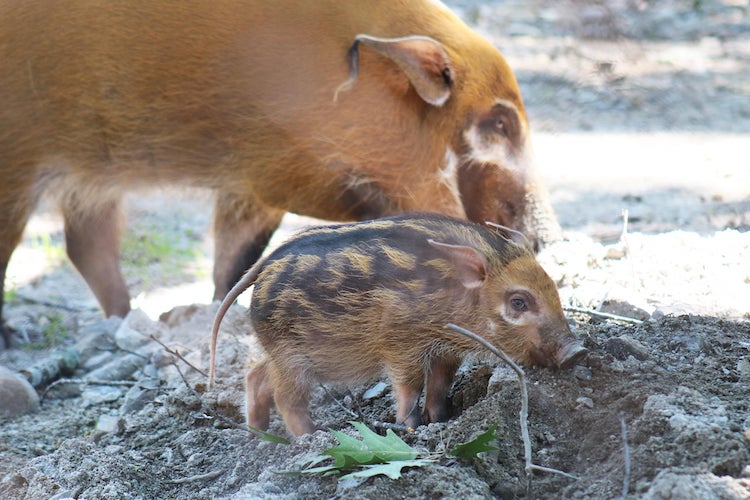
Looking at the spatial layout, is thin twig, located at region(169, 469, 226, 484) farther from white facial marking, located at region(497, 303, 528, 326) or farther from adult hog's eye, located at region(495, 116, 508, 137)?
adult hog's eye, located at region(495, 116, 508, 137)

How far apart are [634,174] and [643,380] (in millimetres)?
3980

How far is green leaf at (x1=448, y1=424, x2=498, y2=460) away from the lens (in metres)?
2.29

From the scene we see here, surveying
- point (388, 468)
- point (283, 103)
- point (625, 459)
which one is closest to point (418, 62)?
point (283, 103)

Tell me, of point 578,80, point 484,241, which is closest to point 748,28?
point 578,80

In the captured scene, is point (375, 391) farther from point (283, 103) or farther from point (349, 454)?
point (283, 103)

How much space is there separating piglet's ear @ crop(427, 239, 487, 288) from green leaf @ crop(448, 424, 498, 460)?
562 mm

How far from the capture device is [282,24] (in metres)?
3.97

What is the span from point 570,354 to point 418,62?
1636 mm

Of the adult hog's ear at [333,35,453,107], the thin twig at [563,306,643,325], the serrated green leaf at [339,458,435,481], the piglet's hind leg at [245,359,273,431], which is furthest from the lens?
the adult hog's ear at [333,35,453,107]

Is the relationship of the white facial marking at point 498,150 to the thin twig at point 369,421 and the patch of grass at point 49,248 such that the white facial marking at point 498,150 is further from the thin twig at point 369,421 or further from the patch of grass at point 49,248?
the patch of grass at point 49,248

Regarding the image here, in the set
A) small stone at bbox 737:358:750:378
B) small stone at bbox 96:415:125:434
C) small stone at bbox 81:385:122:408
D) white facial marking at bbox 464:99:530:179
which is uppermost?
white facial marking at bbox 464:99:530:179

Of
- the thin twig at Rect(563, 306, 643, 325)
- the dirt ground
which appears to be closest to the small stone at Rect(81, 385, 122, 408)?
the dirt ground

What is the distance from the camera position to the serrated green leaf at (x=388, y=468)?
2264 mm

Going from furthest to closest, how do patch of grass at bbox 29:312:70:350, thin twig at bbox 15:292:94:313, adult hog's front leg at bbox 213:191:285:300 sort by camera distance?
thin twig at bbox 15:292:94:313 < patch of grass at bbox 29:312:70:350 < adult hog's front leg at bbox 213:191:285:300
